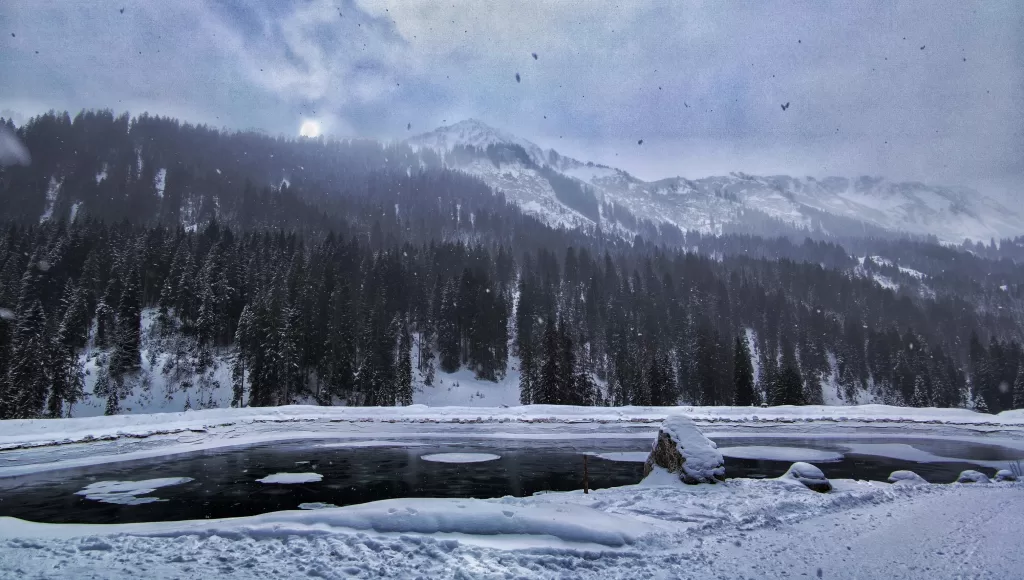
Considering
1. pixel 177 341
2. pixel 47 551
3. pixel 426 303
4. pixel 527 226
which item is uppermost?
pixel 527 226

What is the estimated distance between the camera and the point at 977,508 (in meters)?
13.6

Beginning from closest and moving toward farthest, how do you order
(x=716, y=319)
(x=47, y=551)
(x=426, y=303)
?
(x=47, y=551)
(x=426, y=303)
(x=716, y=319)

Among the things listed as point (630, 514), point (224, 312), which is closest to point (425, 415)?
point (630, 514)

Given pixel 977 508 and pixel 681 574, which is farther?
pixel 977 508

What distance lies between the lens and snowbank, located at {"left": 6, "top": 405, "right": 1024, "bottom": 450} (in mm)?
29375

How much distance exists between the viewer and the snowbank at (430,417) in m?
29.4

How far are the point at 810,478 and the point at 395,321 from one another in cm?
7177

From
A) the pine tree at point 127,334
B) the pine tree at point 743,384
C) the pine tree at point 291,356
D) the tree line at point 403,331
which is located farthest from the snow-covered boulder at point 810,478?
the pine tree at point 127,334

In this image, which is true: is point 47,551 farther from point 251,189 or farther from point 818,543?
point 251,189

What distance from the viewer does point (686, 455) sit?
1619 centimetres

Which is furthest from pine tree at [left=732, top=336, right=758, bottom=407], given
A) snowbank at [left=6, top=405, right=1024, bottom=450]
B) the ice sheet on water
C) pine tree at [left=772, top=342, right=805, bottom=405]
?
the ice sheet on water

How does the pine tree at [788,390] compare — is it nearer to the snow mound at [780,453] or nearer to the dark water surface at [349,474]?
the dark water surface at [349,474]

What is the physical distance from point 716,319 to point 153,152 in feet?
685

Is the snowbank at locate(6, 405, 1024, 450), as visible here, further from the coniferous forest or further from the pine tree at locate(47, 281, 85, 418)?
the pine tree at locate(47, 281, 85, 418)
